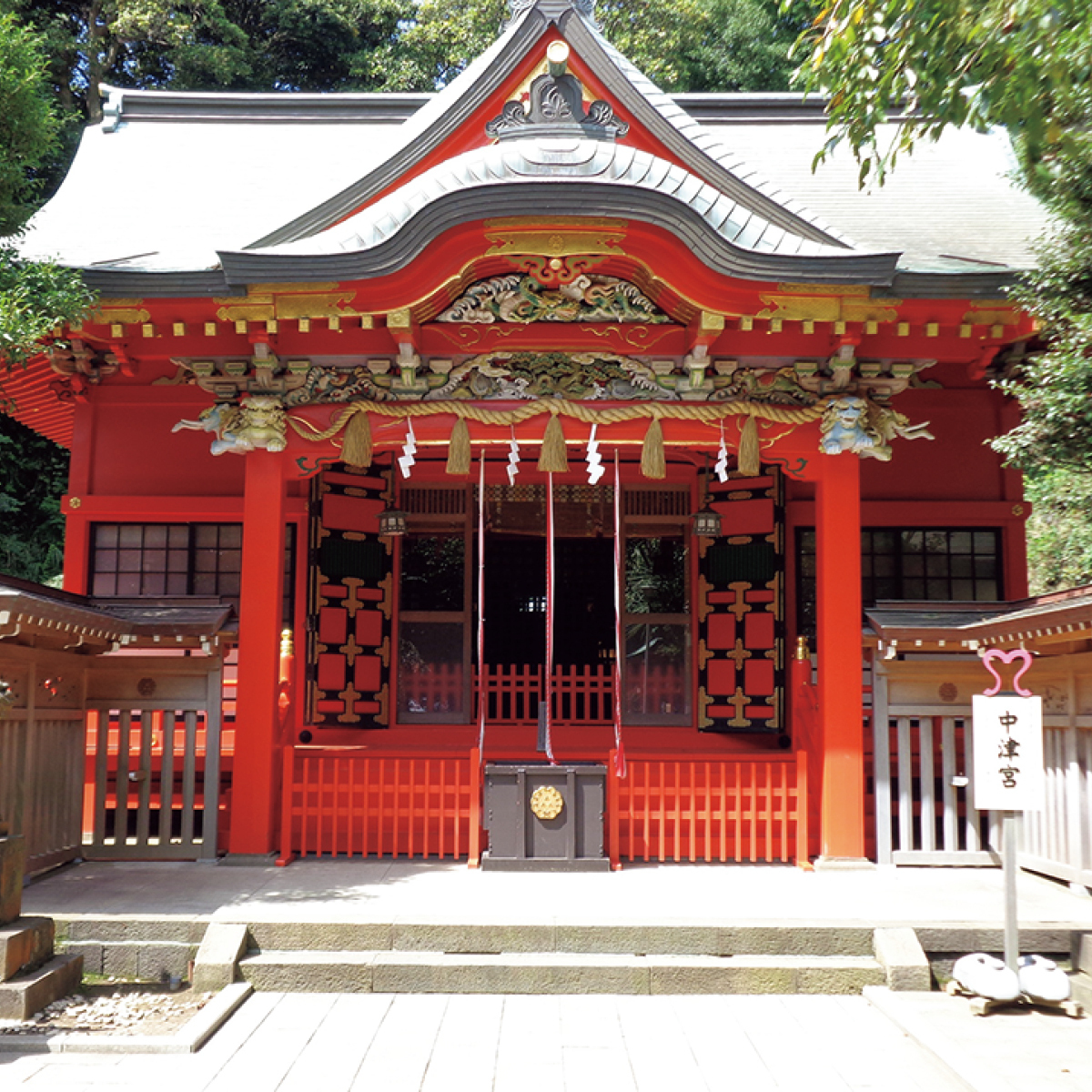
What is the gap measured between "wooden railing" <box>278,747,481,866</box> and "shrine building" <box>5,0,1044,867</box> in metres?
0.05

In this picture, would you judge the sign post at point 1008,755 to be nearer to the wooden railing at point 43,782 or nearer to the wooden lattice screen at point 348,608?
the wooden railing at point 43,782

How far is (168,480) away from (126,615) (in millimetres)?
2268

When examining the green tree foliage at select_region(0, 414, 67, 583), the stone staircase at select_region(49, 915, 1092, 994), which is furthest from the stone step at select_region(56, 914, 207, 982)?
the green tree foliage at select_region(0, 414, 67, 583)

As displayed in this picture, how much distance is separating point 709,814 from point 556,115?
554cm

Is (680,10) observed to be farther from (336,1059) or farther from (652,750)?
(336,1059)

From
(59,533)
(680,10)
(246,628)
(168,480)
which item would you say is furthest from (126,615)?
(680,10)

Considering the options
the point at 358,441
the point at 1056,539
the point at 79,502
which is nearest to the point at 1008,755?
the point at 358,441

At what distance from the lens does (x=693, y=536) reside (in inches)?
423

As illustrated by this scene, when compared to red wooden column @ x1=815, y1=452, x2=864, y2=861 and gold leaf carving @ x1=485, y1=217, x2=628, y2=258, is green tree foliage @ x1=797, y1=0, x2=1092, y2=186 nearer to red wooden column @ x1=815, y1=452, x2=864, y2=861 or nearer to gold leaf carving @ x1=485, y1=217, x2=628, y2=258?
gold leaf carving @ x1=485, y1=217, x2=628, y2=258

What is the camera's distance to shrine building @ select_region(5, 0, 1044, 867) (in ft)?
24.7

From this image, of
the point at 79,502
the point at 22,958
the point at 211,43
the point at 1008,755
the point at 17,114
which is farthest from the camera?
the point at 211,43

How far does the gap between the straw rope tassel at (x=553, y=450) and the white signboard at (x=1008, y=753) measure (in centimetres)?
350

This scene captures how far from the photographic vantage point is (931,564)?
10.2 meters

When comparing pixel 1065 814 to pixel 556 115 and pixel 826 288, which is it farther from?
pixel 556 115
